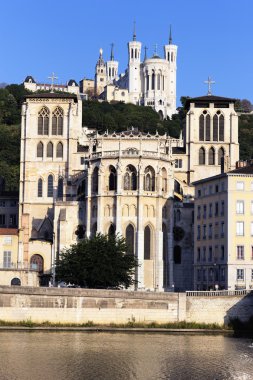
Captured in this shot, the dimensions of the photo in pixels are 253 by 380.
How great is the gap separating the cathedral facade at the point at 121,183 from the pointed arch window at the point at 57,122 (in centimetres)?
8

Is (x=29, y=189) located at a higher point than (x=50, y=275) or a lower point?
higher

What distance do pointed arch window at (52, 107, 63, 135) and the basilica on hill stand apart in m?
0.14

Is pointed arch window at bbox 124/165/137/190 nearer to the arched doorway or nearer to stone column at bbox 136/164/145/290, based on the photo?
stone column at bbox 136/164/145/290

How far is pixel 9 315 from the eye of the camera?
87.4 meters

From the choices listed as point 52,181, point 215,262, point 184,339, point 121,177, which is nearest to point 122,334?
point 184,339

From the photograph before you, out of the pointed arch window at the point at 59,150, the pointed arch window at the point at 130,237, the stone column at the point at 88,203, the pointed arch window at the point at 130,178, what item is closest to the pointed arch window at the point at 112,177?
the pointed arch window at the point at 130,178

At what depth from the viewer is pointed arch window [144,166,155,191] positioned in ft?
382

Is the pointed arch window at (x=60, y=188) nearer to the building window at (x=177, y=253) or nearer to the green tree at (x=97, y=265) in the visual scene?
the building window at (x=177, y=253)

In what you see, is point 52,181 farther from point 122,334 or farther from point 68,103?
point 122,334

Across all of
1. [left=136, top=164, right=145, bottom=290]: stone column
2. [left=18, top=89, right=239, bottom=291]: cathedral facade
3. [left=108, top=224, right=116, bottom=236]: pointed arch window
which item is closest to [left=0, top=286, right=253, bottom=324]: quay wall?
[left=136, top=164, right=145, bottom=290]: stone column

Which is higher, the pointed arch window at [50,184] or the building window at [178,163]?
the building window at [178,163]

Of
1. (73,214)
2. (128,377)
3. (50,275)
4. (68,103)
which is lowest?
(128,377)

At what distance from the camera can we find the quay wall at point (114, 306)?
87625 millimetres

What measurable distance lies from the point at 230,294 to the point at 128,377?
103ft
